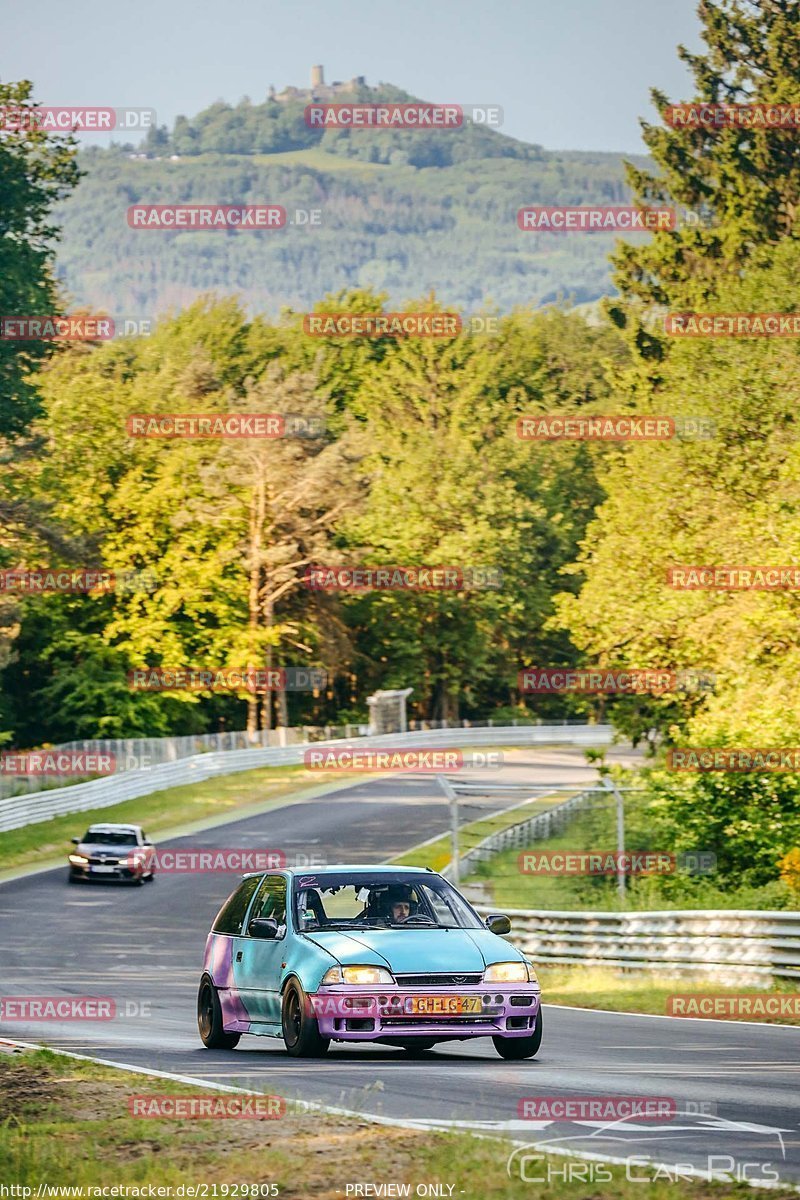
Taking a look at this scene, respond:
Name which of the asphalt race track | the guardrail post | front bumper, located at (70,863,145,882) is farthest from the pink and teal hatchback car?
front bumper, located at (70,863,145,882)

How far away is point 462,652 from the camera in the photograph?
3622 inches

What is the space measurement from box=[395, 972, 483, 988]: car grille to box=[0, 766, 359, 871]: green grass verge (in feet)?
107

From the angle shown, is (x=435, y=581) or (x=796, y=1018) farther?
(x=435, y=581)

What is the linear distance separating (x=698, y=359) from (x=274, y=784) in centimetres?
2568

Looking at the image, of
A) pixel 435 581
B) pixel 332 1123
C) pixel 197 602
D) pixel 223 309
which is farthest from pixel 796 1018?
pixel 223 309

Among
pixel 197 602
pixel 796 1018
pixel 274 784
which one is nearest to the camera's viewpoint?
pixel 796 1018

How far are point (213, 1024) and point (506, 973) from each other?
318cm

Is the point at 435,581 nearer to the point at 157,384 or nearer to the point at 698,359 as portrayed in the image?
the point at 157,384

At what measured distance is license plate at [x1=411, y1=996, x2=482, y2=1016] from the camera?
41.6 ft

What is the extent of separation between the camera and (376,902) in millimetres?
13930

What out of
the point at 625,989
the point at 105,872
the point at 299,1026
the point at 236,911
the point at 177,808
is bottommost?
the point at 177,808

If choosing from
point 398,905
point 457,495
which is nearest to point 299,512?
point 457,495

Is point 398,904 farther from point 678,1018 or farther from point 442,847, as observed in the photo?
point 442,847

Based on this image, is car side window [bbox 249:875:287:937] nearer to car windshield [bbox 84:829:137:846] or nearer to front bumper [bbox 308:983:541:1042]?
front bumper [bbox 308:983:541:1042]
